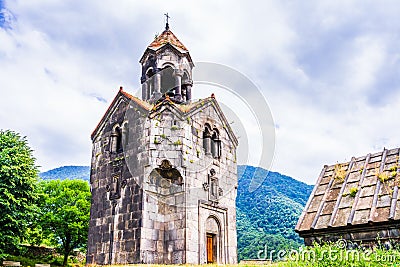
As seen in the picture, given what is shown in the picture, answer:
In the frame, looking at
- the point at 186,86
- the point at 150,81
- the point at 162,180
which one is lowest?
the point at 162,180

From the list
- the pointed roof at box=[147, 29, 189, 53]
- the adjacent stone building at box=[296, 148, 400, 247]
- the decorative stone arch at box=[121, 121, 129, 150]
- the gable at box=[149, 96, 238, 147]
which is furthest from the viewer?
the pointed roof at box=[147, 29, 189, 53]

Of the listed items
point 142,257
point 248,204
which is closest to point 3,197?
point 142,257

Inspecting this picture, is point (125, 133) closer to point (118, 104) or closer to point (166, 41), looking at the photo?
point (118, 104)

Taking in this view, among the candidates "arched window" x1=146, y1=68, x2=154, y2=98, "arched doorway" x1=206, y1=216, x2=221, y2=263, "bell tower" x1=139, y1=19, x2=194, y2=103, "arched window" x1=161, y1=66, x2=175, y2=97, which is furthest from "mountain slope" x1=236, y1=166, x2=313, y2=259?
"arched window" x1=146, y1=68, x2=154, y2=98

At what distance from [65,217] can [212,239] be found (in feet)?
43.0

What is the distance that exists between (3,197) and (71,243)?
10882 millimetres

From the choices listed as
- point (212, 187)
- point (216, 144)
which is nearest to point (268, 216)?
point (216, 144)

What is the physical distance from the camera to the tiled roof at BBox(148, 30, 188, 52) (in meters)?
17.2

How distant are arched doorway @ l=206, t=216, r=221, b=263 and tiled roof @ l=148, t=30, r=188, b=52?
8.02 metres

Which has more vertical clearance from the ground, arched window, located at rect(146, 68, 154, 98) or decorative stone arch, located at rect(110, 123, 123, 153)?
arched window, located at rect(146, 68, 154, 98)

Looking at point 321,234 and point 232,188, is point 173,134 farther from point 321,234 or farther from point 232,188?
point 321,234

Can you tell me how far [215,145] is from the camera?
16062 millimetres

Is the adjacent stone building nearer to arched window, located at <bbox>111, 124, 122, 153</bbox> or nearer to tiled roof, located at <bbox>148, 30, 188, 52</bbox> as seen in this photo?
arched window, located at <bbox>111, 124, 122, 153</bbox>

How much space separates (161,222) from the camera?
44.8 feet
